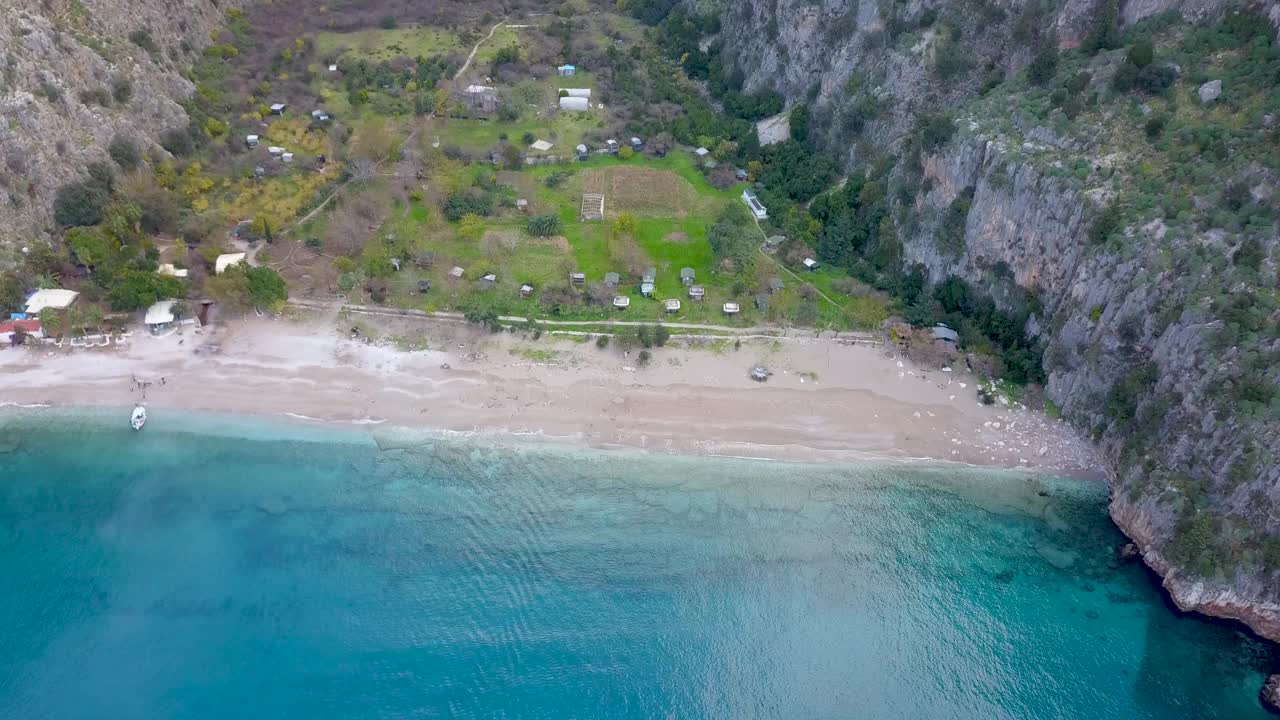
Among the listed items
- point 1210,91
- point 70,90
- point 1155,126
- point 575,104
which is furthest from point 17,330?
point 1210,91

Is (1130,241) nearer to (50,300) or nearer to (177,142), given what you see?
(50,300)

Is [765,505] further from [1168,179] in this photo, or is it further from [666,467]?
[1168,179]

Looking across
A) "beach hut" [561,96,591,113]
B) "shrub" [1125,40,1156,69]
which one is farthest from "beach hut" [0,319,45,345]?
"shrub" [1125,40,1156,69]

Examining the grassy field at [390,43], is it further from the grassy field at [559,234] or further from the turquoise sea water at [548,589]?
the turquoise sea water at [548,589]

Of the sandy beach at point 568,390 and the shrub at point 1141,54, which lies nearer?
the sandy beach at point 568,390

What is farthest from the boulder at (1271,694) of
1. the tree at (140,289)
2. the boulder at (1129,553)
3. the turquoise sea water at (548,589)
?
the tree at (140,289)

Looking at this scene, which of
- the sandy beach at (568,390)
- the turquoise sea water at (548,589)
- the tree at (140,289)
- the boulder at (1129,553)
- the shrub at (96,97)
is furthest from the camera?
the shrub at (96,97)
